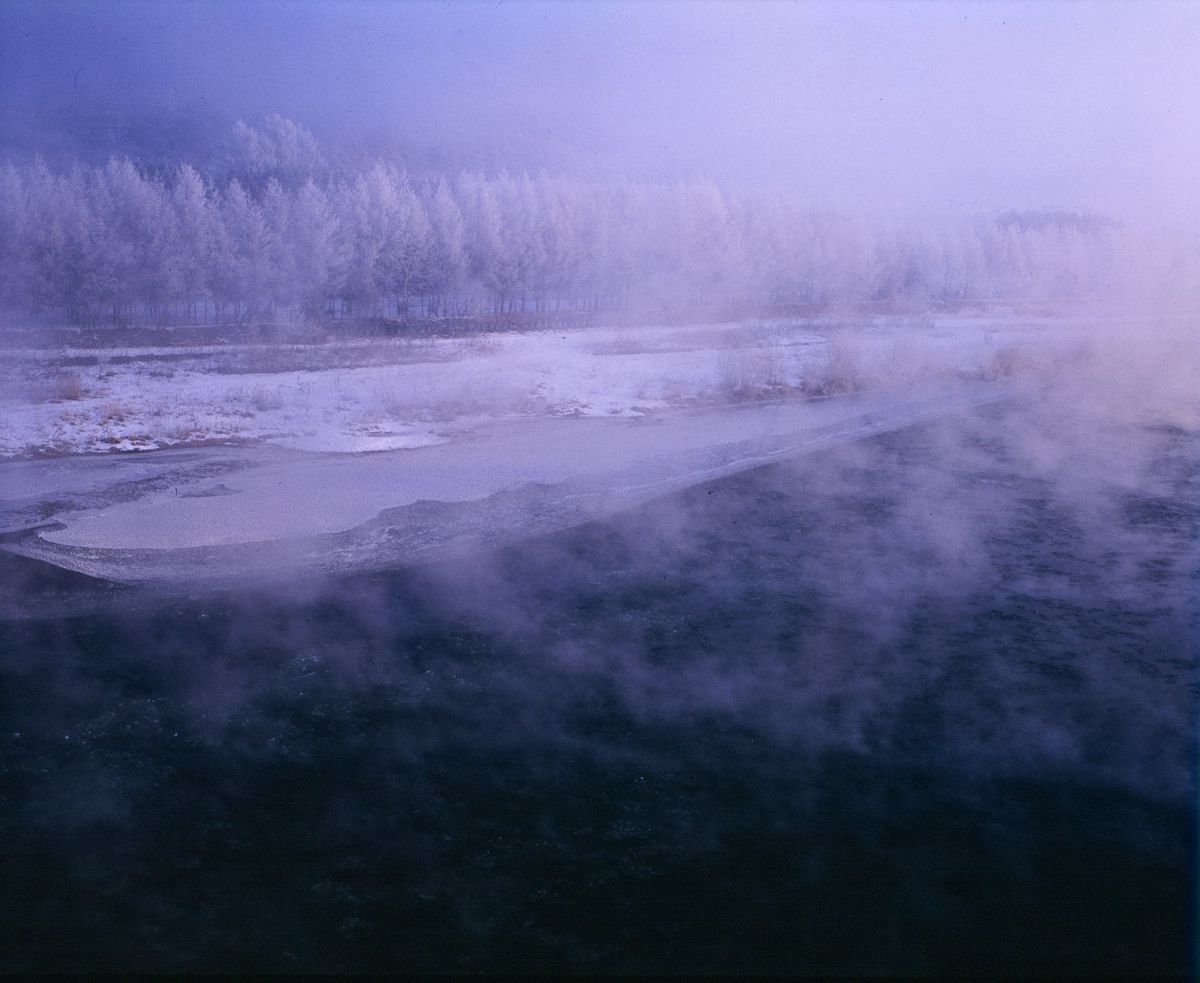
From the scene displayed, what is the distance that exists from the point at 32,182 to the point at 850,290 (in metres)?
26.4

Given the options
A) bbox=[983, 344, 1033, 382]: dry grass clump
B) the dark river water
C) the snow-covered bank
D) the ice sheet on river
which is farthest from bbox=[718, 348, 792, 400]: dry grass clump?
the dark river water

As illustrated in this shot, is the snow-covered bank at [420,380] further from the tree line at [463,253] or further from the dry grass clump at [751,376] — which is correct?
the tree line at [463,253]

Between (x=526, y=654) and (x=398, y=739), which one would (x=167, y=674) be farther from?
(x=526, y=654)

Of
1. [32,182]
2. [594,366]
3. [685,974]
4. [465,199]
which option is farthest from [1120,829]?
Result: [465,199]

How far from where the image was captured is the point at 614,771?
3.39m

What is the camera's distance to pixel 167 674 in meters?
4.12

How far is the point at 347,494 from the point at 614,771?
4586mm

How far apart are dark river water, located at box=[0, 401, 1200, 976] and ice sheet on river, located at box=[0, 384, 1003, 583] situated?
0.64m

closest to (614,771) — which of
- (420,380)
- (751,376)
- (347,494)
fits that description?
(347,494)

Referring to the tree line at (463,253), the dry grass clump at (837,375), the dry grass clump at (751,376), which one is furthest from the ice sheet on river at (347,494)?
the tree line at (463,253)

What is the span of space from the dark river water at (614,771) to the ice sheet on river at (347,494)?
64 centimetres

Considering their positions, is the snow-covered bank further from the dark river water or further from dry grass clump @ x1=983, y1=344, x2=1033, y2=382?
the dark river water

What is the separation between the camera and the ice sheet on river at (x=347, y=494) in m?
5.84

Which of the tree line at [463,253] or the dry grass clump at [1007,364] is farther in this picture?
the tree line at [463,253]
